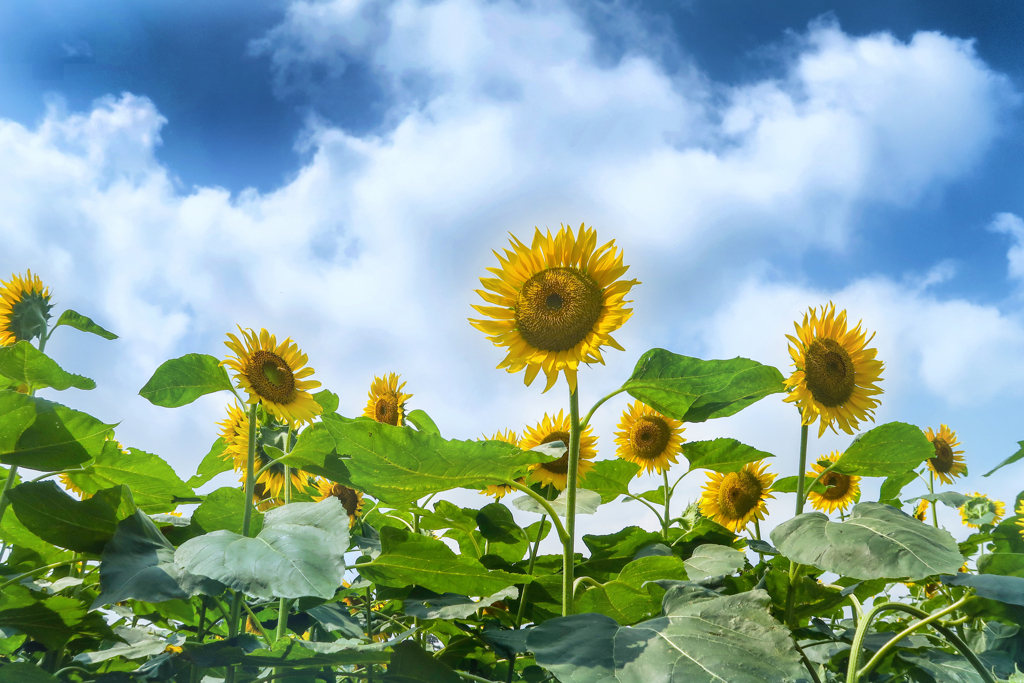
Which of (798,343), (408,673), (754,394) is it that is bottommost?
(408,673)

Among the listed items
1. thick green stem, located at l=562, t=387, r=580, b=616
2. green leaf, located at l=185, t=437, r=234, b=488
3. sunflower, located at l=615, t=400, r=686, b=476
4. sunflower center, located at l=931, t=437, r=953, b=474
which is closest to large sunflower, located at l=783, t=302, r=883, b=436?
thick green stem, located at l=562, t=387, r=580, b=616

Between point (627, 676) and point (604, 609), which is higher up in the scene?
point (604, 609)

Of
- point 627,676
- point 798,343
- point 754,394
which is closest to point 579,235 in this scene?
point 754,394

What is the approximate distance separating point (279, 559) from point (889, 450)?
134 centimetres

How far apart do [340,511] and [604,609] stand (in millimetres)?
628

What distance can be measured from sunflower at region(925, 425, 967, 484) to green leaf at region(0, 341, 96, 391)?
421 cm

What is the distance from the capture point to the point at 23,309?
204 cm

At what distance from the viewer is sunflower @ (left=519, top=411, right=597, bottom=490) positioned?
2.21m

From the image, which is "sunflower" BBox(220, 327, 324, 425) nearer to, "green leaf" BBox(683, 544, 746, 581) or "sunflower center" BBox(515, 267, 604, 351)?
"sunflower center" BBox(515, 267, 604, 351)

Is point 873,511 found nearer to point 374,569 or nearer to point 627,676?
point 627,676

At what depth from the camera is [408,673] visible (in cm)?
108

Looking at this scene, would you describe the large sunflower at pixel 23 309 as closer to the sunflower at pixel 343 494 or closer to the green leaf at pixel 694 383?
the sunflower at pixel 343 494

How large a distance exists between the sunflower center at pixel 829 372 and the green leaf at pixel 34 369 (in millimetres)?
1706

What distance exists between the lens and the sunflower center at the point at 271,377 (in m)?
1.75
